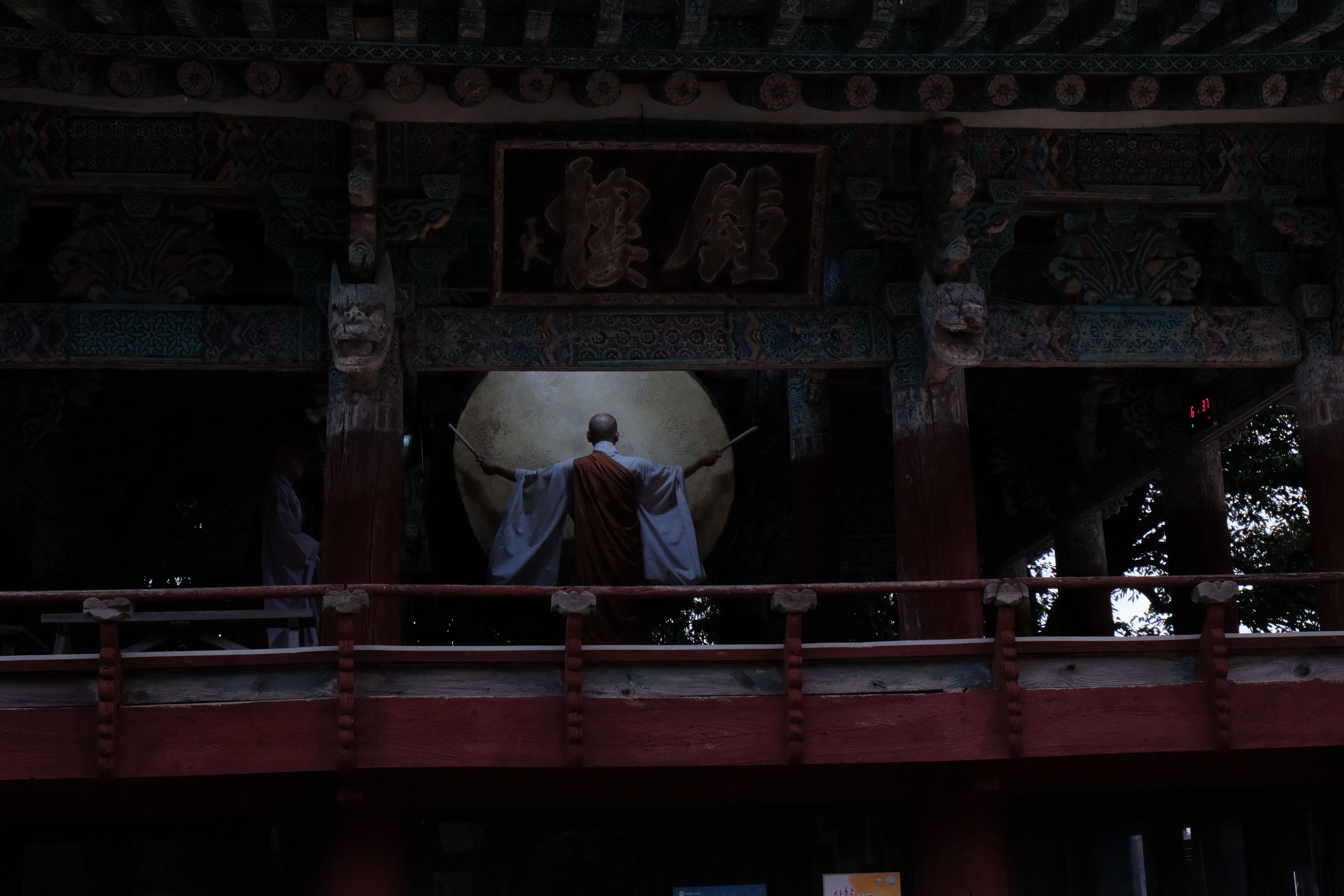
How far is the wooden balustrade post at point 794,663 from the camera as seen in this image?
7953 millimetres

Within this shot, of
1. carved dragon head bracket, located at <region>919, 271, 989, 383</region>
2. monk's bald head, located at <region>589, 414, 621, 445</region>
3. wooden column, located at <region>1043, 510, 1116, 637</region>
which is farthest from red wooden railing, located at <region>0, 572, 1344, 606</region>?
wooden column, located at <region>1043, 510, 1116, 637</region>

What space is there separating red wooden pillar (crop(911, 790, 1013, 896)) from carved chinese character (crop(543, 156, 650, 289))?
3.81 m

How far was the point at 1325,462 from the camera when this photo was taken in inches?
394

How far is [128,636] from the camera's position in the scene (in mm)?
9938

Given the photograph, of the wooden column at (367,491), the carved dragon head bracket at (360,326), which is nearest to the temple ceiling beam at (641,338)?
the wooden column at (367,491)

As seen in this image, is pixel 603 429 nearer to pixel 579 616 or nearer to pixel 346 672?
pixel 579 616

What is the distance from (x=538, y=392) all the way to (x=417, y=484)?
156 cm

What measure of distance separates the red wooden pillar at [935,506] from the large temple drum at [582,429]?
9.84 ft

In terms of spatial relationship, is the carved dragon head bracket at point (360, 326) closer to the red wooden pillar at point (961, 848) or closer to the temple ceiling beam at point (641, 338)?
the temple ceiling beam at point (641, 338)

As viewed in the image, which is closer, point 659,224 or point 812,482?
point 659,224

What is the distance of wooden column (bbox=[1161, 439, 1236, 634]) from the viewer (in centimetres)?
1210

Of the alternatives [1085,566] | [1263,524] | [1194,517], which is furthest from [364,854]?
[1263,524]

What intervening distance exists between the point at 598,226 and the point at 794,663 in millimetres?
3334

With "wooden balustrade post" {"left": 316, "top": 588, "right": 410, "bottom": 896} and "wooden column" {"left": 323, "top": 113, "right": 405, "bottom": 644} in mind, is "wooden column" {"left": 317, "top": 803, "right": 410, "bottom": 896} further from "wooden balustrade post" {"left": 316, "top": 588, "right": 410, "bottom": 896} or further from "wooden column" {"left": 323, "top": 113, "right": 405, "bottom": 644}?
"wooden column" {"left": 323, "top": 113, "right": 405, "bottom": 644}
